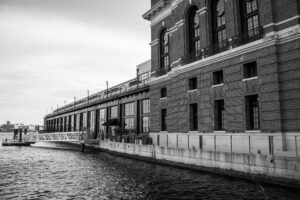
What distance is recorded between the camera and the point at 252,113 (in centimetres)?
2164

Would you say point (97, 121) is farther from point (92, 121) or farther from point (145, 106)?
point (145, 106)

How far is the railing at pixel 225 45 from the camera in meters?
21.7

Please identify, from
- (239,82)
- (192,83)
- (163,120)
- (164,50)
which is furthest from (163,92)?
(239,82)

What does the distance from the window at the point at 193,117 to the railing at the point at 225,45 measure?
5.03 metres

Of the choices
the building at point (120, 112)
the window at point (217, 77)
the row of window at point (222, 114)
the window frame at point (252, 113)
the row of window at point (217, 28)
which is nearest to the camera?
the window frame at point (252, 113)

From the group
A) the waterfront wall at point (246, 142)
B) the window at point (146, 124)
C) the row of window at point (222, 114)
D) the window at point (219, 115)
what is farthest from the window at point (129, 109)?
the window at point (219, 115)

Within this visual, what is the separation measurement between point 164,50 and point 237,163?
68.9ft

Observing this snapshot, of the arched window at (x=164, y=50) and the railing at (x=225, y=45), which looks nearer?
the railing at (x=225, y=45)

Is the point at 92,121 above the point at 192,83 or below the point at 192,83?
below

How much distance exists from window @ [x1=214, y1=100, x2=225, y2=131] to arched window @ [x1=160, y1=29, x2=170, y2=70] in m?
11.6

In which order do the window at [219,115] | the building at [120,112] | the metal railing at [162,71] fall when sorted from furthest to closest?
the building at [120,112] → the metal railing at [162,71] → the window at [219,115]

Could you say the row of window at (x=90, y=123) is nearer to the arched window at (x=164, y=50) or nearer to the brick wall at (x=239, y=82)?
the arched window at (x=164, y=50)

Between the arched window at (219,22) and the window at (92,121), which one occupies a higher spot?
the arched window at (219,22)

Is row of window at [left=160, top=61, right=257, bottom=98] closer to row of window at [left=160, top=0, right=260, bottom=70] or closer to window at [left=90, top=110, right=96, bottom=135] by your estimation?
row of window at [left=160, top=0, right=260, bottom=70]
